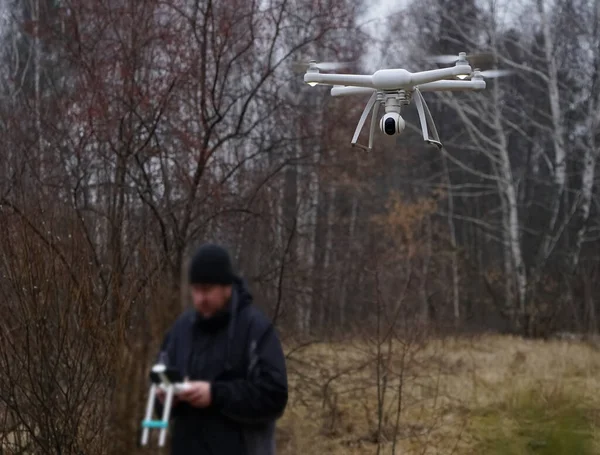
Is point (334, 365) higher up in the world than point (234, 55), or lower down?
lower down

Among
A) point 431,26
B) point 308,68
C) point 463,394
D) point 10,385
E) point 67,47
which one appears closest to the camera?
point 10,385

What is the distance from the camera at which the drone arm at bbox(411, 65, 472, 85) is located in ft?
22.9

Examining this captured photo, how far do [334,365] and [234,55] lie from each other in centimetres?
402

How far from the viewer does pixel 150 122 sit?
1026 cm

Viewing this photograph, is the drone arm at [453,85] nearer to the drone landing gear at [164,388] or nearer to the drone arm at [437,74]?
the drone arm at [437,74]

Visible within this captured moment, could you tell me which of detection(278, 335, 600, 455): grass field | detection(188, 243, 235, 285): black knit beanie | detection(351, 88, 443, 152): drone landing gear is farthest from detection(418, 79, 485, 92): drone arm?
detection(188, 243, 235, 285): black knit beanie

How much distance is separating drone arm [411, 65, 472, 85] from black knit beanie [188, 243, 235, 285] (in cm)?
376

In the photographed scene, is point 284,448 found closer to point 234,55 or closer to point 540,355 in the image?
point 234,55

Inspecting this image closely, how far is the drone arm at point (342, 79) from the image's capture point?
715cm

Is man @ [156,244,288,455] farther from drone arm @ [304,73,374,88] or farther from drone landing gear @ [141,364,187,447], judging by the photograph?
drone arm @ [304,73,374,88]

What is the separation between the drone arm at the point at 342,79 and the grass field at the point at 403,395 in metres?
2.63

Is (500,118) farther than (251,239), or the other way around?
(500,118)


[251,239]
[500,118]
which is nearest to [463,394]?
[251,239]

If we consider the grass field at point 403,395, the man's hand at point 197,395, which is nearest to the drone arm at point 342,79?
the grass field at point 403,395
